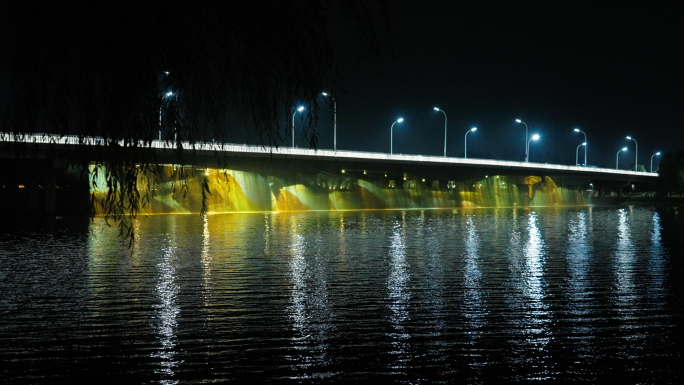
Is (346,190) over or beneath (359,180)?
beneath

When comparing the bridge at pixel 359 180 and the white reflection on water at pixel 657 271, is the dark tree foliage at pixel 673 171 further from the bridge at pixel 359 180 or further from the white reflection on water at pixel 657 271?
the white reflection on water at pixel 657 271

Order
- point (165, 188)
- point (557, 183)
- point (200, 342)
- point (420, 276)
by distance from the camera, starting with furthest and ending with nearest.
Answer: point (557, 183), point (165, 188), point (420, 276), point (200, 342)

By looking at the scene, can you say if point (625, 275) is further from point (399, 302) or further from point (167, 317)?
point (167, 317)

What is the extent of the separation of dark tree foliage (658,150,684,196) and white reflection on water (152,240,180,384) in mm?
143876

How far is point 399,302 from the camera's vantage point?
18578 millimetres

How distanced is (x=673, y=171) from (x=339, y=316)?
152048mm

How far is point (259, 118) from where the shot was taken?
37.9 feet

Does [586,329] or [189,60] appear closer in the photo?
[189,60]

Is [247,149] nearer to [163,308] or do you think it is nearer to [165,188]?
[165,188]

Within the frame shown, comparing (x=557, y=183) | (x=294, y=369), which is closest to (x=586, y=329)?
(x=294, y=369)

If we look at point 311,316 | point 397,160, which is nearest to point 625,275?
point 311,316

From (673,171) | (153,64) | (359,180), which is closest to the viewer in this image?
(153,64)

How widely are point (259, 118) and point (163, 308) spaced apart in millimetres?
7709

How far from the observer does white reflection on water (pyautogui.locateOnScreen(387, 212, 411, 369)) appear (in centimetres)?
1332
